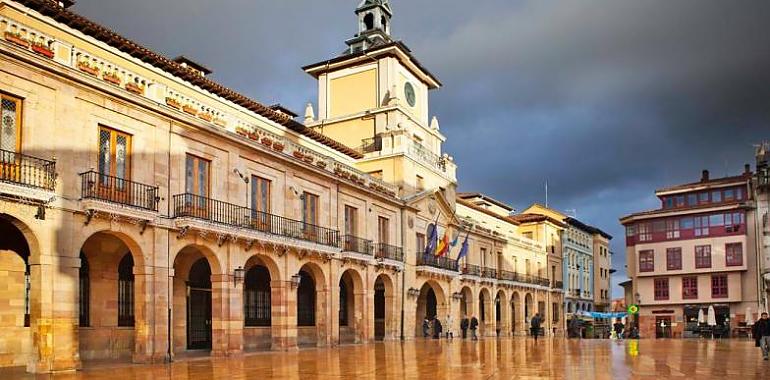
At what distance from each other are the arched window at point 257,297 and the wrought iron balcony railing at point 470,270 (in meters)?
20.8

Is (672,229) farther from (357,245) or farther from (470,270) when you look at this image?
(357,245)

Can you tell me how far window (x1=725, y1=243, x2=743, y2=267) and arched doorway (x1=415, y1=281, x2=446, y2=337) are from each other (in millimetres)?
29534

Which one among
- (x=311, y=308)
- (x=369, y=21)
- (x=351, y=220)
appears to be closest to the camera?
(x=311, y=308)

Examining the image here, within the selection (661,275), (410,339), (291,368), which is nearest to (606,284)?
(661,275)

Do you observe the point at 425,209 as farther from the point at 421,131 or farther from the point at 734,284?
the point at 734,284

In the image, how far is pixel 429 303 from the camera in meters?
49.6

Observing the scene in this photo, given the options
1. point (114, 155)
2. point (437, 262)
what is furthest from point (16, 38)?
point (437, 262)

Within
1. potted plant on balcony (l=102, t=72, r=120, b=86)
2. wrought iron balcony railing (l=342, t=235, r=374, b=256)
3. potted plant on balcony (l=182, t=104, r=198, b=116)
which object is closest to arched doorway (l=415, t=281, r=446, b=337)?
wrought iron balcony railing (l=342, t=235, r=374, b=256)

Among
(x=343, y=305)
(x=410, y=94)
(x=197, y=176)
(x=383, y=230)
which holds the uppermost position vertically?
(x=410, y=94)

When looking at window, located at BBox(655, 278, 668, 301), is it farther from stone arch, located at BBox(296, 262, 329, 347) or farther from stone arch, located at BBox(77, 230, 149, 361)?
stone arch, located at BBox(77, 230, 149, 361)

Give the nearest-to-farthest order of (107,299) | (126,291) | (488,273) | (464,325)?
(107,299)
(126,291)
(464,325)
(488,273)

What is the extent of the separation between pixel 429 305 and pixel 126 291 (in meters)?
28.7

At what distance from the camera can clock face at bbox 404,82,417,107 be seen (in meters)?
49.6

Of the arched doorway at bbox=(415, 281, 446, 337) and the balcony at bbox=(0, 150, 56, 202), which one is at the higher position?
the balcony at bbox=(0, 150, 56, 202)
